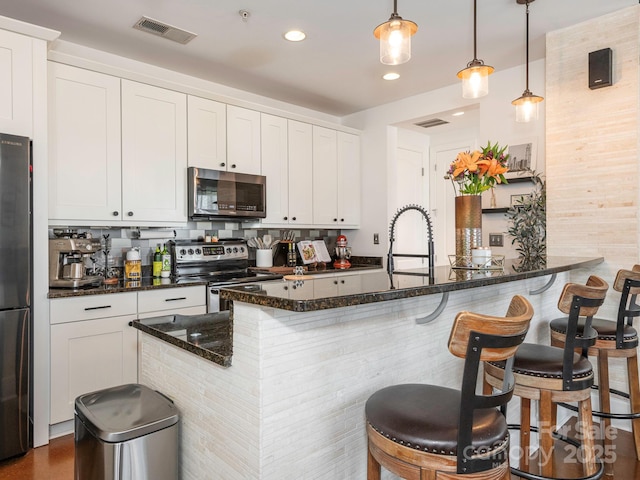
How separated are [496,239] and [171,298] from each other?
8.97 feet

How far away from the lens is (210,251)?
3.67 metres

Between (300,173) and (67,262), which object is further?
(300,173)

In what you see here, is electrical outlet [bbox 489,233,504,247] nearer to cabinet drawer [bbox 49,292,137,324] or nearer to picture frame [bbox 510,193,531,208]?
picture frame [bbox 510,193,531,208]

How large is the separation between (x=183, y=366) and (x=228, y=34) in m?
2.40

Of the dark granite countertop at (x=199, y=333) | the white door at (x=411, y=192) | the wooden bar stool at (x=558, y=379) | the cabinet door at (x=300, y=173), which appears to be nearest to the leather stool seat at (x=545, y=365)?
the wooden bar stool at (x=558, y=379)

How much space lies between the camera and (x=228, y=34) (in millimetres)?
2928

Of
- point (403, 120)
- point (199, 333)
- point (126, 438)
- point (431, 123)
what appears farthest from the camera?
point (431, 123)

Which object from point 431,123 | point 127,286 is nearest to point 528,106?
point 431,123

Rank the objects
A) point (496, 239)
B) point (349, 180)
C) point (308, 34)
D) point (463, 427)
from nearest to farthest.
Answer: point (463, 427)
point (308, 34)
point (496, 239)
point (349, 180)

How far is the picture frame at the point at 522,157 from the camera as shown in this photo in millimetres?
3379

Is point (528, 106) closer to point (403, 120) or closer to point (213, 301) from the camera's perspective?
point (403, 120)

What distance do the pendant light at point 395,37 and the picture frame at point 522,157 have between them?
6.89ft

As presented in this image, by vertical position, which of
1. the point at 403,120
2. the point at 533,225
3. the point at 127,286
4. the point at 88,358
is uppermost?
the point at 403,120

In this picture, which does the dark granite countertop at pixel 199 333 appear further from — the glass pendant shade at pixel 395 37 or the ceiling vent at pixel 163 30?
the ceiling vent at pixel 163 30
